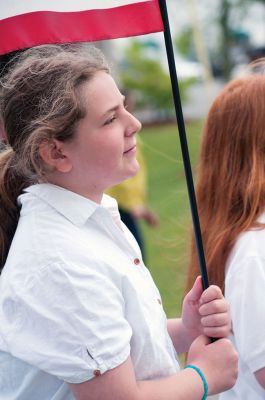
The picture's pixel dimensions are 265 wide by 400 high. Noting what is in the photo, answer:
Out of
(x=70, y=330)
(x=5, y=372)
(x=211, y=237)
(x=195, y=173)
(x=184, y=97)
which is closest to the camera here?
(x=70, y=330)

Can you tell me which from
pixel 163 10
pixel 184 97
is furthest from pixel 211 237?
pixel 184 97

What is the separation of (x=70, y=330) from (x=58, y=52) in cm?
70

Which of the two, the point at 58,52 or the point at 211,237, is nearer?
the point at 58,52

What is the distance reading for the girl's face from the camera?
6.12 feet

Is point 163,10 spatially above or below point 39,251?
above

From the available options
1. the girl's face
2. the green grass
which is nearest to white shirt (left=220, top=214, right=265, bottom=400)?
the green grass

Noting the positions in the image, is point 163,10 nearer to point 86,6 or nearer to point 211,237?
point 86,6

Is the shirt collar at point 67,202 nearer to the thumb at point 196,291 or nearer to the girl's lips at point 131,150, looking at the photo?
the girl's lips at point 131,150

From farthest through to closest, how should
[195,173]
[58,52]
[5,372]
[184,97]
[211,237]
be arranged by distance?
1. [184,97]
2. [195,173]
3. [211,237]
4. [58,52]
5. [5,372]

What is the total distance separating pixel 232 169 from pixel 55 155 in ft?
2.80

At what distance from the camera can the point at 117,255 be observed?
1882 mm

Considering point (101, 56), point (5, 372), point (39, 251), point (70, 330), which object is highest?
point (101, 56)

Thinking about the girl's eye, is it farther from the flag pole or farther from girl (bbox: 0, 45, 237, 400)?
the flag pole

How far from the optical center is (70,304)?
170 cm
